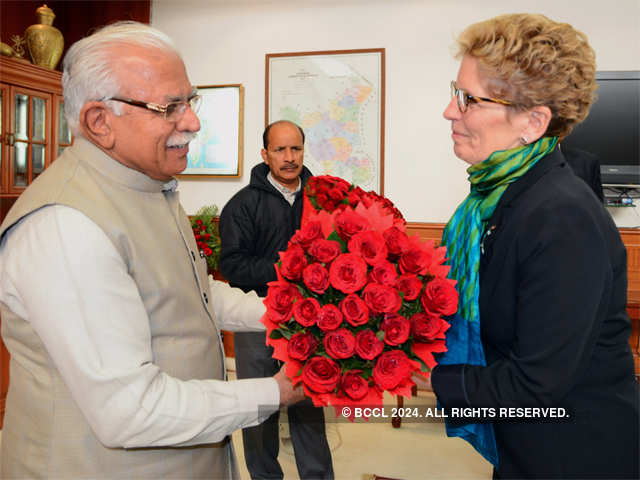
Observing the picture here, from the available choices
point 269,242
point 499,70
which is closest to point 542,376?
point 499,70

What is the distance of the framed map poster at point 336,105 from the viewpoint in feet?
14.1

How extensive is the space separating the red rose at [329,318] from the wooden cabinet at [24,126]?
321 cm

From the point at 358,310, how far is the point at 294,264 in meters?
0.17

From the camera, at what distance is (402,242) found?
1.14 m

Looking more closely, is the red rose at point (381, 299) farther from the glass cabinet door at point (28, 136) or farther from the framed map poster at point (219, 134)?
the framed map poster at point (219, 134)

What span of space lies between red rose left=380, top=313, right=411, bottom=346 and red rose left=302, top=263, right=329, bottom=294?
15 centimetres

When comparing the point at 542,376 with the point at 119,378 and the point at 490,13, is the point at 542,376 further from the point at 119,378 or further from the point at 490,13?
the point at 490,13

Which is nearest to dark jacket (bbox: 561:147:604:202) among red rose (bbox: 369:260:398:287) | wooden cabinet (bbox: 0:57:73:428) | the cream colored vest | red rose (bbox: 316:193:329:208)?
red rose (bbox: 316:193:329:208)

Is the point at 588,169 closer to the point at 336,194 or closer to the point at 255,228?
the point at 336,194

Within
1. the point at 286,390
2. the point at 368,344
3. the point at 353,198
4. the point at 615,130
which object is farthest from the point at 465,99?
the point at 615,130

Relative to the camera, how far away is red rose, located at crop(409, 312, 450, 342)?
3.61 feet

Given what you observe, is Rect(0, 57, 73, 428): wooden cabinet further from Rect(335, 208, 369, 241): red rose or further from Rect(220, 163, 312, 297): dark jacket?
Rect(335, 208, 369, 241): red rose

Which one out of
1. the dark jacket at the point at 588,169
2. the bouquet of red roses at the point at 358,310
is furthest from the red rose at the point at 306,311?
the dark jacket at the point at 588,169

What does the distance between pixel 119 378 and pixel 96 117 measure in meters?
0.58
